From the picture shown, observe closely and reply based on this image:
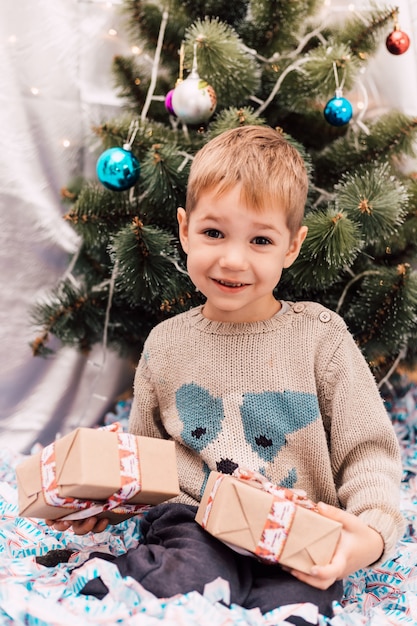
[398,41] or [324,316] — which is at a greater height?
[398,41]

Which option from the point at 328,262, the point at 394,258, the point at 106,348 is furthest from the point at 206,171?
the point at 106,348

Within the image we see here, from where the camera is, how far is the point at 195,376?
104 centimetres

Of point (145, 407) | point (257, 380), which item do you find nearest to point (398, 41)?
point (257, 380)

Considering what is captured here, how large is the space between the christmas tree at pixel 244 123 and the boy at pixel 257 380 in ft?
0.59

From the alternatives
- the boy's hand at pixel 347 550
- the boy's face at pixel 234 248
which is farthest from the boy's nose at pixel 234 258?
the boy's hand at pixel 347 550

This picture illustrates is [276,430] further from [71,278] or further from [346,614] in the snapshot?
[71,278]

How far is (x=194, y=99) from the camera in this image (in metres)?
1.18

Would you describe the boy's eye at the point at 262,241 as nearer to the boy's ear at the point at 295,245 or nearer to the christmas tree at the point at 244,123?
the boy's ear at the point at 295,245

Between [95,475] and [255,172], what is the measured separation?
47cm

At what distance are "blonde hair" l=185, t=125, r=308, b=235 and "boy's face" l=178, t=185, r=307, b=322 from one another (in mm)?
14

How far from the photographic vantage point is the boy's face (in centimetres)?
94

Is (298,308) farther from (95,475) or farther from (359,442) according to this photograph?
(95,475)

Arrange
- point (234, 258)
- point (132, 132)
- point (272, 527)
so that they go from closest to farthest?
point (272, 527), point (234, 258), point (132, 132)

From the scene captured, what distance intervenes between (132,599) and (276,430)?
0.32m
